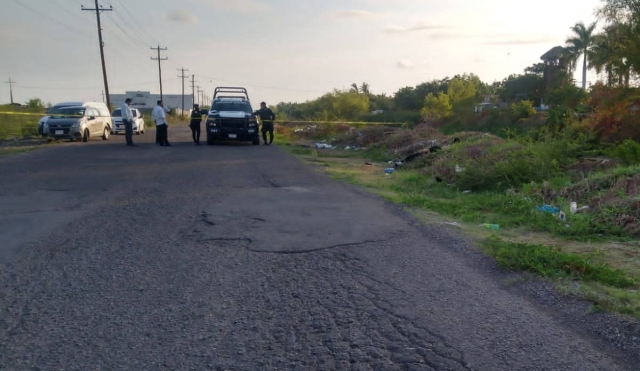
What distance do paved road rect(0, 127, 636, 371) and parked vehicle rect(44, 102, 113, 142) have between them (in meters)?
17.3

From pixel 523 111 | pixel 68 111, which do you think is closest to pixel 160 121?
pixel 68 111

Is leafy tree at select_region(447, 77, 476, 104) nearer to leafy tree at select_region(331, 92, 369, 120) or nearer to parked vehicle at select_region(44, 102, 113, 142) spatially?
leafy tree at select_region(331, 92, 369, 120)

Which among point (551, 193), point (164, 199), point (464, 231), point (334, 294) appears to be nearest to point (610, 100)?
point (551, 193)

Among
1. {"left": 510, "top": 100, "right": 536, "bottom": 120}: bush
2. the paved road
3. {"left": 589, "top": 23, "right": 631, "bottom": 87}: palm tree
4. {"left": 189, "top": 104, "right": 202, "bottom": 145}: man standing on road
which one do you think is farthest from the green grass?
{"left": 510, "top": 100, "right": 536, "bottom": 120}: bush

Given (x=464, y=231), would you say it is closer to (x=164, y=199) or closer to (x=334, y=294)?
(x=334, y=294)

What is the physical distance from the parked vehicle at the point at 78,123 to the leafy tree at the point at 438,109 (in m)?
18.4

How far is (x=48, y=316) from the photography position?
4566mm

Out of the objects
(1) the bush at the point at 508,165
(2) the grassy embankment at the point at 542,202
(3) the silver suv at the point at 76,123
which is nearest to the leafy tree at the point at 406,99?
(3) the silver suv at the point at 76,123

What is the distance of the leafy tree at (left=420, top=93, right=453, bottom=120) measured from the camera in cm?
3472

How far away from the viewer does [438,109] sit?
1533 inches

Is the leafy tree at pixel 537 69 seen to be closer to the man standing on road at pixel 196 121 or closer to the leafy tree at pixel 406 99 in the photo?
the leafy tree at pixel 406 99

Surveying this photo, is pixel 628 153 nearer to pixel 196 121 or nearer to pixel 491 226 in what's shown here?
pixel 491 226

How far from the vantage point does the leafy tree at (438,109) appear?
3472cm

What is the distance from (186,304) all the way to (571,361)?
3002 mm
